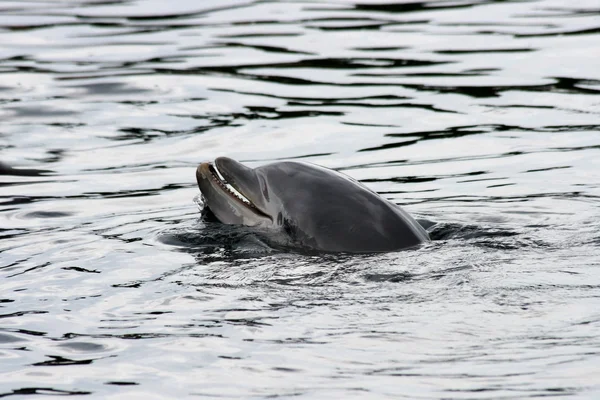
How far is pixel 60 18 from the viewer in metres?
20.7

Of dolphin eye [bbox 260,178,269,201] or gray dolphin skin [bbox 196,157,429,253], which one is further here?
dolphin eye [bbox 260,178,269,201]

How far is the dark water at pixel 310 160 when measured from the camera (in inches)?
230

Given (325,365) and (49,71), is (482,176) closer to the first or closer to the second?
(325,365)

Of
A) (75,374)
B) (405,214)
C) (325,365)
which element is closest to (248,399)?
(325,365)

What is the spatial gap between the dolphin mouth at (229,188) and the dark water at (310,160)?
247mm

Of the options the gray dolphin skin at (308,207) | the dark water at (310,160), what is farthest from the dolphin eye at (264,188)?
the dark water at (310,160)

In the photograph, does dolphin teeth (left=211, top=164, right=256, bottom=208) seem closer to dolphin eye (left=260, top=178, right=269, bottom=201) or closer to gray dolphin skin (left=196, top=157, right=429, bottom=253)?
gray dolphin skin (left=196, top=157, right=429, bottom=253)

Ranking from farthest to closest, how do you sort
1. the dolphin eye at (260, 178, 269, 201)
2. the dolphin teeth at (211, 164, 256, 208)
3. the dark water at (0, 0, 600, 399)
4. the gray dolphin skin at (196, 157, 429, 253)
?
the dolphin teeth at (211, 164, 256, 208)
the dolphin eye at (260, 178, 269, 201)
the gray dolphin skin at (196, 157, 429, 253)
the dark water at (0, 0, 600, 399)

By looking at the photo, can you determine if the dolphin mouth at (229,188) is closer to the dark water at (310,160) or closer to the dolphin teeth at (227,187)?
the dolphin teeth at (227,187)

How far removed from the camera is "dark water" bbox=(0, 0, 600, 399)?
5.84m

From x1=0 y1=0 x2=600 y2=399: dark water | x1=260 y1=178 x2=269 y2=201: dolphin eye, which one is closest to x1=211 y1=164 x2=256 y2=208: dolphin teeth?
x1=260 y1=178 x2=269 y2=201: dolphin eye

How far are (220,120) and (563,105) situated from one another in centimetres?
387

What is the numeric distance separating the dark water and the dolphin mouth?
247 mm

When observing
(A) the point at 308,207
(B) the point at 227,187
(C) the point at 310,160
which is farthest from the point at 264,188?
(C) the point at 310,160
